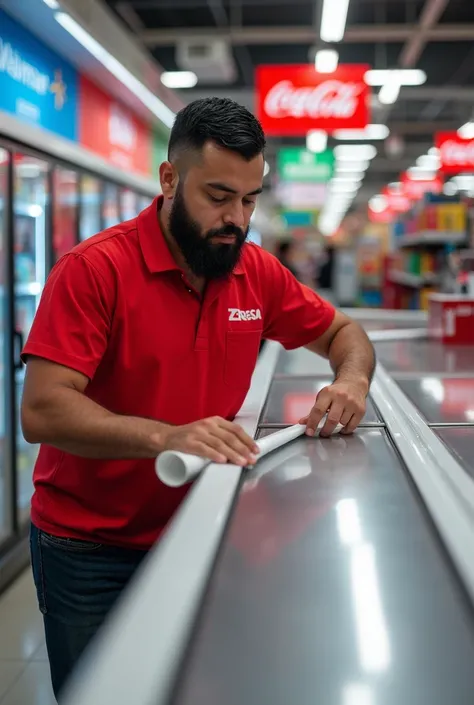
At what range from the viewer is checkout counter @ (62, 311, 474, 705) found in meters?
0.74

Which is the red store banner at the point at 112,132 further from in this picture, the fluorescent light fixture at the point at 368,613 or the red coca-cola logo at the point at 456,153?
the fluorescent light fixture at the point at 368,613

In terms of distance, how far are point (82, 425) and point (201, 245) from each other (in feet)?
1.70

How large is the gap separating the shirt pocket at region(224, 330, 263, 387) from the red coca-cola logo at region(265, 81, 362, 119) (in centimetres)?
626

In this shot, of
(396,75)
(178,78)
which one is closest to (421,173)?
(178,78)

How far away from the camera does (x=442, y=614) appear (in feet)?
2.81

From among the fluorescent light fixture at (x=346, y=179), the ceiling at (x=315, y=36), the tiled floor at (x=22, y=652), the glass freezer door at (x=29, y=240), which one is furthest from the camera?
the fluorescent light fixture at (x=346, y=179)

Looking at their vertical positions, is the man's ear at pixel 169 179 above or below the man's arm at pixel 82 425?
A: above

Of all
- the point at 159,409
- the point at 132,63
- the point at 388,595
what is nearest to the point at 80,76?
the point at 132,63

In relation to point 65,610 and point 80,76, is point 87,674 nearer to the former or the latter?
point 65,610

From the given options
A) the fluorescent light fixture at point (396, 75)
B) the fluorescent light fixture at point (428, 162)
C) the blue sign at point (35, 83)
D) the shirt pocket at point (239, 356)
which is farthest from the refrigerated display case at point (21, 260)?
the fluorescent light fixture at point (428, 162)

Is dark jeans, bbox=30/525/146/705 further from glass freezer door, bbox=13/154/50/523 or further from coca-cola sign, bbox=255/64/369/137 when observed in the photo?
coca-cola sign, bbox=255/64/369/137

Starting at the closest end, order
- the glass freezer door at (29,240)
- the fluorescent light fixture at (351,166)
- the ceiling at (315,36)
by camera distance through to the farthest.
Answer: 1. the glass freezer door at (29,240)
2. the ceiling at (315,36)
3. the fluorescent light fixture at (351,166)

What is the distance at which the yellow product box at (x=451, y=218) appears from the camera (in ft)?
29.3

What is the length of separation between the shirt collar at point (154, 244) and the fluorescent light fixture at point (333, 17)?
539 centimetres
